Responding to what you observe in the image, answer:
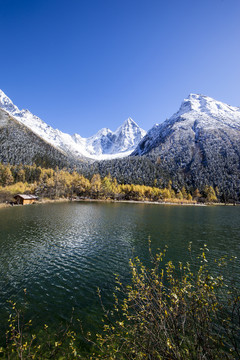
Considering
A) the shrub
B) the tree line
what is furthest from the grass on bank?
the tree line

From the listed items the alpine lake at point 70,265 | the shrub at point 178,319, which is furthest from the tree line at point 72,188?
the shrub at point 178,319

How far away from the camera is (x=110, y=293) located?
15.2 m

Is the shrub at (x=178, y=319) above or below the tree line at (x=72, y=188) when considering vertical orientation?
below

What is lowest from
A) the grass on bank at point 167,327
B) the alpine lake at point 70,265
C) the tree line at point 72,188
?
the alpine lake at point 70,265

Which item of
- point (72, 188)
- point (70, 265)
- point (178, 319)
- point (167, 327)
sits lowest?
point (70, 265)

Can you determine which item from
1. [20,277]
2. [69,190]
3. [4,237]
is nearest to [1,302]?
[20,277]

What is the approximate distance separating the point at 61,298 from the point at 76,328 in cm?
380

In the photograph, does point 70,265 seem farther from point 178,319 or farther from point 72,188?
point 72,188

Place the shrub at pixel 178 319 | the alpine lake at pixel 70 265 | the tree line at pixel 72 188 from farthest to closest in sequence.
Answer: the tree line at pixel 72 188, the alpine lake at pixel 70 265, the shrub at pixel 178 319

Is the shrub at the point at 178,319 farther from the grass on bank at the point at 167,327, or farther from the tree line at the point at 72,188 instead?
the tree line at the point at 72,188

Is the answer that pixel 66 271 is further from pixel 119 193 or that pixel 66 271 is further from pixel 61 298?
pixel 119 193

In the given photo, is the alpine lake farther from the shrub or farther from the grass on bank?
the shrub

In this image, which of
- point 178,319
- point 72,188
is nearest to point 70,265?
point 178,319

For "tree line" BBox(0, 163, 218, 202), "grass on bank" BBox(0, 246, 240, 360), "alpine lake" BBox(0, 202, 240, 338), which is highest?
"tree line" BBox(0, 163, 218, 202)
